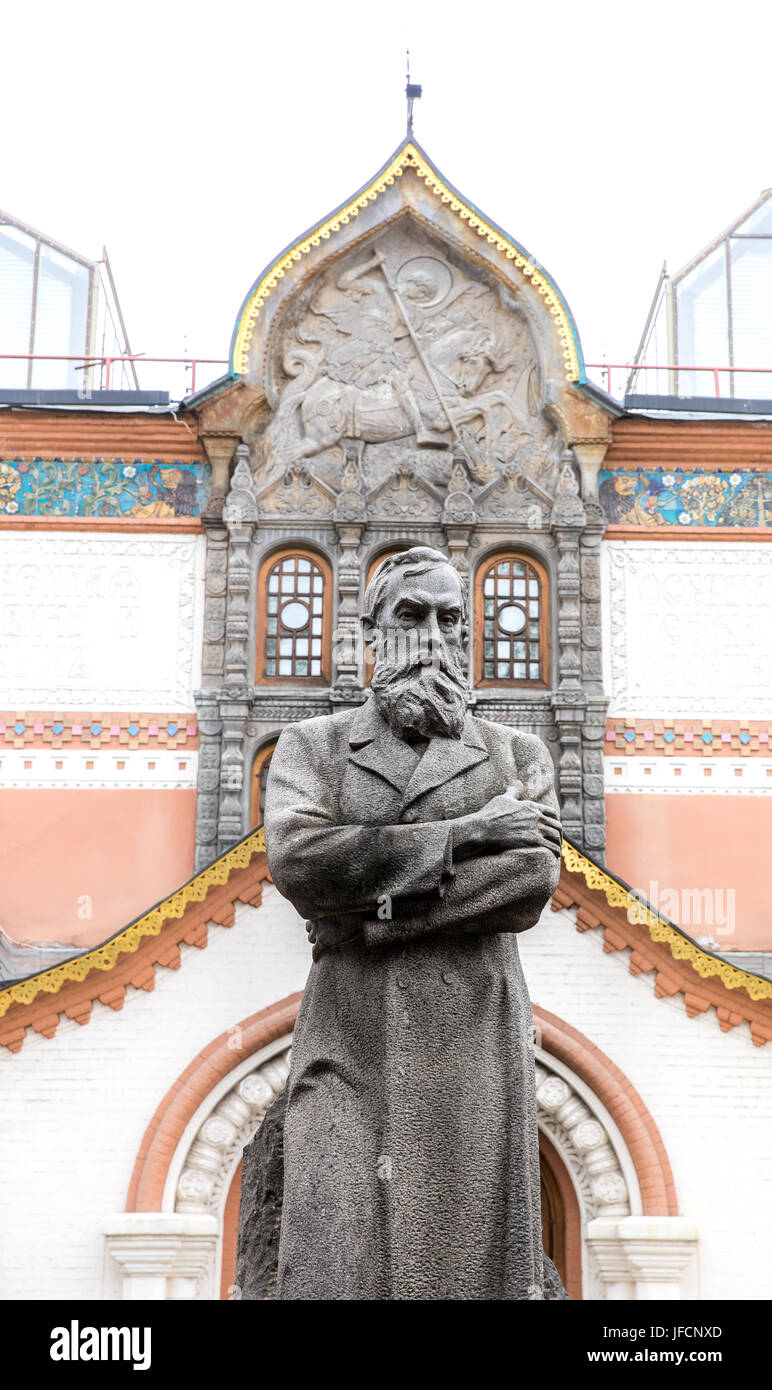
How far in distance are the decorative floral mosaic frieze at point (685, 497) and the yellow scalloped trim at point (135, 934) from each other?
7.59 meters

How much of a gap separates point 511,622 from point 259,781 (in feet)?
10.4

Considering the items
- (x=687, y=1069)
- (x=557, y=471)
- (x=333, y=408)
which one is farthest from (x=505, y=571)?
(x=687, y=1069)

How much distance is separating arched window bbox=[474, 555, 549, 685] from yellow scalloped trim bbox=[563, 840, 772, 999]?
567 centimetres

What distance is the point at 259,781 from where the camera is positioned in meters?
18.1

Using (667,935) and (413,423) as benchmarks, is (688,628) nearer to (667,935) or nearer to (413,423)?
(413,423)

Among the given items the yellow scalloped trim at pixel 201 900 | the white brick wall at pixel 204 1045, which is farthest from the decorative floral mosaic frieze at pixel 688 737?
the white brick wall at pixel 204 1045

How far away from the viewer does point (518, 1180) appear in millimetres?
3777

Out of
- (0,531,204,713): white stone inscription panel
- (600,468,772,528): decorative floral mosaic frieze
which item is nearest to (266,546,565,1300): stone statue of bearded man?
(0,531,204,713): white stone inscription panel

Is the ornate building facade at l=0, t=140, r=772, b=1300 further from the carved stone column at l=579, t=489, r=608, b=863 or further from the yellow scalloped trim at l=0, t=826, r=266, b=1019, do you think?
the yellow scalloped trim at l=0, t=826, r=266, b=1019

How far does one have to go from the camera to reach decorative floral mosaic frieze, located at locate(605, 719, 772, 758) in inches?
718

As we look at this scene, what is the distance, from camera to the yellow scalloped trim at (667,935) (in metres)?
12.8

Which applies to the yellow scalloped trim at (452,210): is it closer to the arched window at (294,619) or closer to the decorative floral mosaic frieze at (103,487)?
the decorative floral mosaic frieze at (103,487)

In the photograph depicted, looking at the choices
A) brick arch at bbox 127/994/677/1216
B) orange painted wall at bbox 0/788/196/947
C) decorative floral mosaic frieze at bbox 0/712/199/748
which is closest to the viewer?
brick arch at bbox 127/994/677/1216

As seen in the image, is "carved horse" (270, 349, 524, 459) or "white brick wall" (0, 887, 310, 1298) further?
"carved horse" (270, 349, 524, 459)
